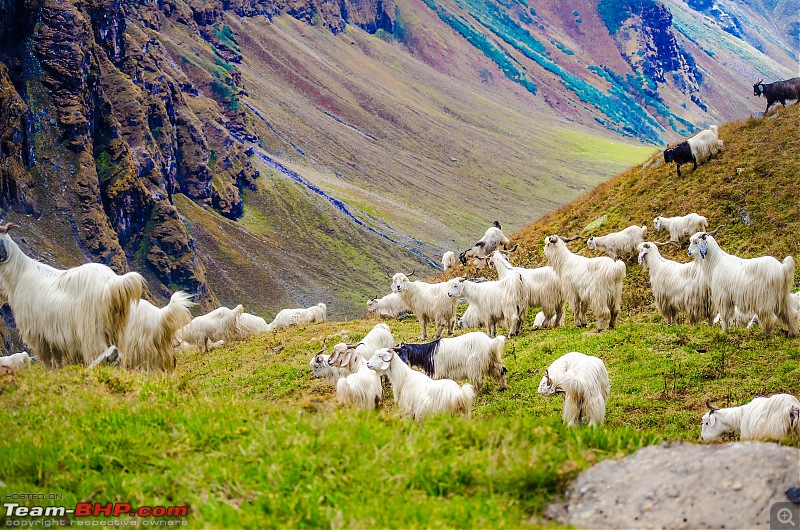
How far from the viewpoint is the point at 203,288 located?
461 ft

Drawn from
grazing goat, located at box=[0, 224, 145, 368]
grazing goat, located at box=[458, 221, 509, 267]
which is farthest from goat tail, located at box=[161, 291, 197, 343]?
grazing goat, located at box=[458, 221, 509, 267]

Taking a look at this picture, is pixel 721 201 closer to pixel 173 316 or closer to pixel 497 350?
pixel 497 350

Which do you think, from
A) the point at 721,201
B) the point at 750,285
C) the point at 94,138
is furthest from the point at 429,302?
the point at 94,138

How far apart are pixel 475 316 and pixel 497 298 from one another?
2.38 m

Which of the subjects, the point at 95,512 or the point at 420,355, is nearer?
the point at 95,512

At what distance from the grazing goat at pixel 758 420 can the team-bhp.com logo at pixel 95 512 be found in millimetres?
7962

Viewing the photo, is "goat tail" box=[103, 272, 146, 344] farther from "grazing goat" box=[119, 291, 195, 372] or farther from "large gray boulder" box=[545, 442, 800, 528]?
"large gray boulder" box=[545, 442, 800, 528]

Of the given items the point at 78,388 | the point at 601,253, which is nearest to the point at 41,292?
the point at 78,388

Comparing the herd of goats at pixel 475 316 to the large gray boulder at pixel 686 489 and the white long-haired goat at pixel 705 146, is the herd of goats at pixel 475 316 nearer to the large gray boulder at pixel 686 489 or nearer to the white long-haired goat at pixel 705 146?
the large gray boulder at pixel 686 489

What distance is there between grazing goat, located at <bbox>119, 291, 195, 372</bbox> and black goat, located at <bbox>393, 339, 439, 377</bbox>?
15.0 ft

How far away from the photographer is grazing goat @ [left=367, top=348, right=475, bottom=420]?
11.9 metres

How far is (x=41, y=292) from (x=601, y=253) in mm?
17544

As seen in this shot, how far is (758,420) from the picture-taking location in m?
11.0

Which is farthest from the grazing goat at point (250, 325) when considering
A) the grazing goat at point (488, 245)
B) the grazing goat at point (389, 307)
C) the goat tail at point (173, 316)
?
the goat tail at point (173, 316)
